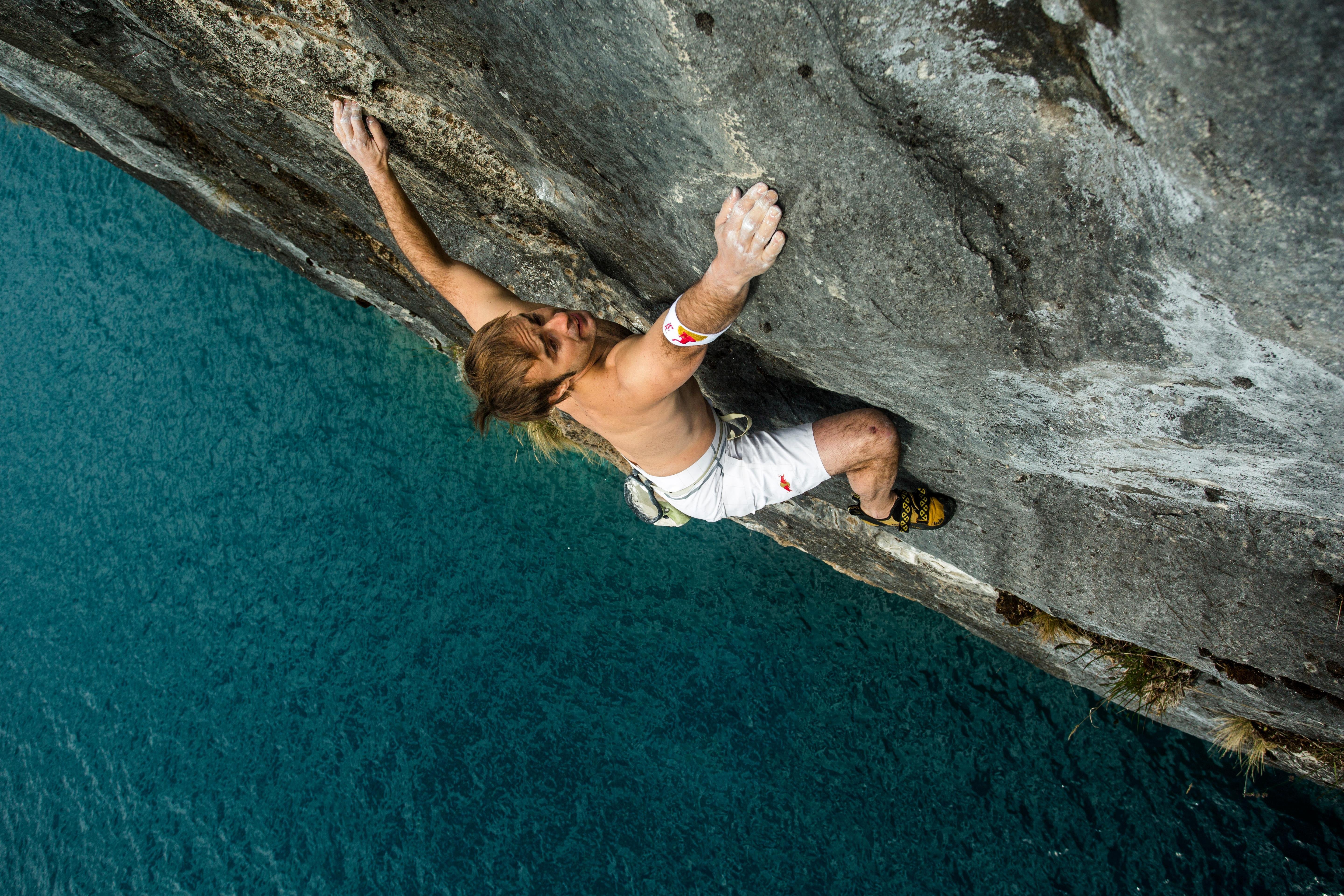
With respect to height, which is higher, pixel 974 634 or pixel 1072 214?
pixel 1072 214

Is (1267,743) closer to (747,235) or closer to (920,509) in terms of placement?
(920,509)

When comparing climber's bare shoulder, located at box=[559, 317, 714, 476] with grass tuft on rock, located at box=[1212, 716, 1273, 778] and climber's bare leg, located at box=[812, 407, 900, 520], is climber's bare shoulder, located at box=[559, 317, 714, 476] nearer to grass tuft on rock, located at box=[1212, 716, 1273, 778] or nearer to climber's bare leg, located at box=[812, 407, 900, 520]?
climber's bare leg, located at box=[812, 407, 900, 520]

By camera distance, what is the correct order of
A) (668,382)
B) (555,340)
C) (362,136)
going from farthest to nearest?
(362,136)
(555,340)
(668,382)

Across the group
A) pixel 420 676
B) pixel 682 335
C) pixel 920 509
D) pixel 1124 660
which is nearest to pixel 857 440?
pixel 920 509

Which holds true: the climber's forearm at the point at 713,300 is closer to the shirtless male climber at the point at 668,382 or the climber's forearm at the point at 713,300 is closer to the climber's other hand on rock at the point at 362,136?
the shirtless male climber at the point at 668,382

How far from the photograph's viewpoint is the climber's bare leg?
2.70 m

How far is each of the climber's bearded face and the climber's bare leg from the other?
0.97 meters

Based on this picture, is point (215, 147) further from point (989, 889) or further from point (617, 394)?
point (989, 889)

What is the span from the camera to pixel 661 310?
Result: 3025 millimetres

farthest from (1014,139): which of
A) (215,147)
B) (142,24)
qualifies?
(215,147)

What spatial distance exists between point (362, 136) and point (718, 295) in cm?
162

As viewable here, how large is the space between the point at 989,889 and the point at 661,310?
3277 millimetres

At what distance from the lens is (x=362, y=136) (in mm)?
2699

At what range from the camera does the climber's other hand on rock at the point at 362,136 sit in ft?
8.73
